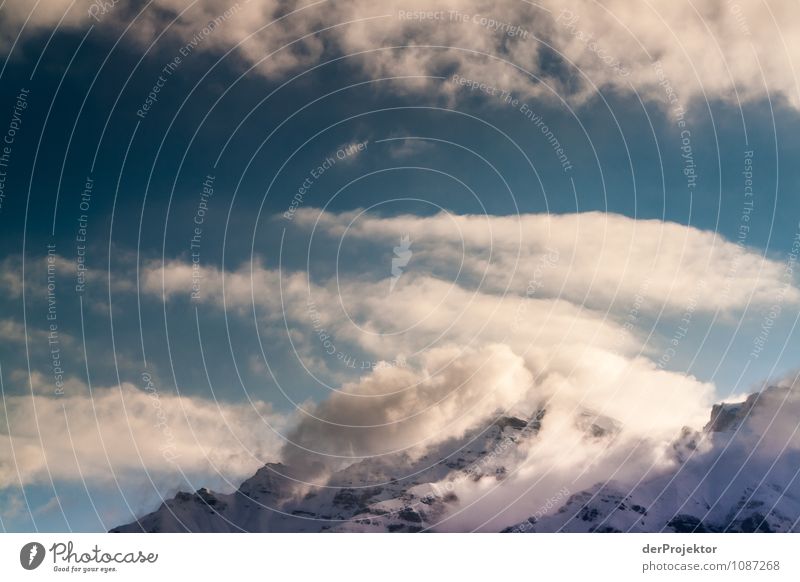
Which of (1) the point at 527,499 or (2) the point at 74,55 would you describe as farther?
(1) the point at 527,499
